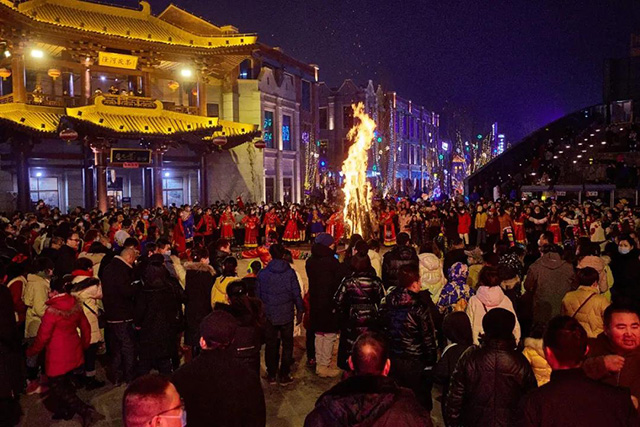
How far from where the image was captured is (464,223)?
18031 millimetres

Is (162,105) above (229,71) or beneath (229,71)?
beneath

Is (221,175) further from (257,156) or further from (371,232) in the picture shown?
(371,232)

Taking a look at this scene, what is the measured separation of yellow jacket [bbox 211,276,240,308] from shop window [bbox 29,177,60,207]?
20.9 m

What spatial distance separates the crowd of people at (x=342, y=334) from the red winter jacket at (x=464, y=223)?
9.36 meters

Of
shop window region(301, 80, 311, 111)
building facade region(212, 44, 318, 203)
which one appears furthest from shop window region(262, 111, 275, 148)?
shop window region(301, 80, 311, 111)

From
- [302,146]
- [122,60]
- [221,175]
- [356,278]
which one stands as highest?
[122,60]

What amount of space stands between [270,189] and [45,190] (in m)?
14.1

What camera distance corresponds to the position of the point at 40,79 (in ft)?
81.5

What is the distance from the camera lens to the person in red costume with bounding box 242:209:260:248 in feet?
62.2

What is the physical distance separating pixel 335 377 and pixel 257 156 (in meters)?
26.0

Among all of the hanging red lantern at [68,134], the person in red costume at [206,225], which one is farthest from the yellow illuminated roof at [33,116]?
the person in red costume at [206,225]

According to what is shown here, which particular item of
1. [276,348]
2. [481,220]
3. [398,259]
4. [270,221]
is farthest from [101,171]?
[398,259]

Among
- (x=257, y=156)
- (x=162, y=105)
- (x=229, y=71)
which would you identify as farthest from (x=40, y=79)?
(x=257, y=156)

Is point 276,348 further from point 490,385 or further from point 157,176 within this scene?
point 157,176
